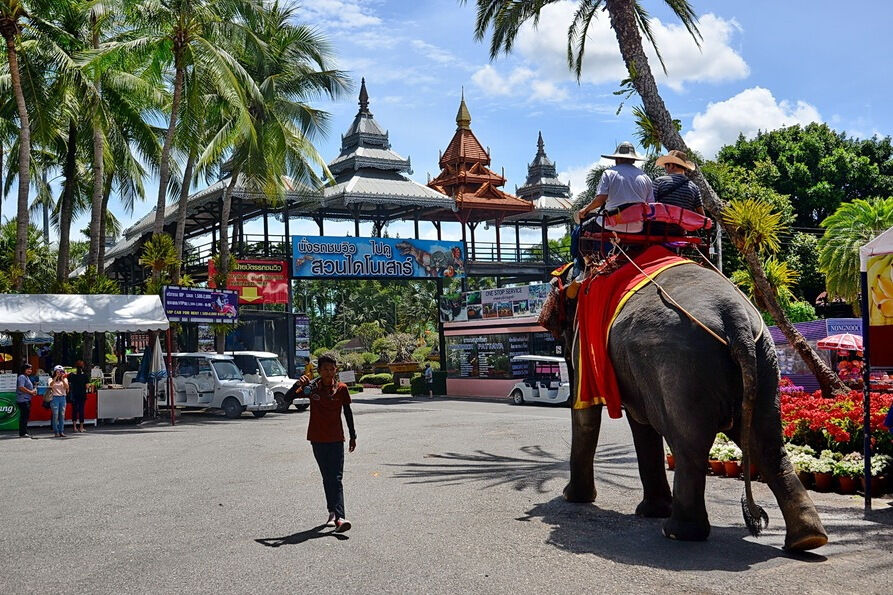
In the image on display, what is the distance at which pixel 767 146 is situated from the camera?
42.0 metres

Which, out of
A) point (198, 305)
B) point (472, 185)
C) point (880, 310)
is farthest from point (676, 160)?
point (472, 185)

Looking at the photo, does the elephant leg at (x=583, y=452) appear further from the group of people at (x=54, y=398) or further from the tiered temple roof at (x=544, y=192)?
the tiered temple roof at (x=544, y=192)

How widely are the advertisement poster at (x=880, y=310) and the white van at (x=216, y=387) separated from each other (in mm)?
18312

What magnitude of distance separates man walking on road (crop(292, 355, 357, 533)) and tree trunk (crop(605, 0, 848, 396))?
19.6ft

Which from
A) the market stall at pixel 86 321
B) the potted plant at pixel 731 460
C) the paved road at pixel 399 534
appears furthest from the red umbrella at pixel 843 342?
the market stall at pixel 86 321

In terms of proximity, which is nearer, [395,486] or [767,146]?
[395,486]

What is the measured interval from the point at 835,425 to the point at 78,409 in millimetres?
16773

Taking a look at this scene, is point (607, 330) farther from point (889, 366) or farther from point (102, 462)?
point (102, 462)

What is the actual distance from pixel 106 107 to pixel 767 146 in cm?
3019

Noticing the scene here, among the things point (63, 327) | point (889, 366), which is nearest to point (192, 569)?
point (889, 366)

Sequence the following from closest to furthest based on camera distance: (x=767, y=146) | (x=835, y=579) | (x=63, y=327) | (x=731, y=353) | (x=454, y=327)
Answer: (x=835, y=579)
(x=731, y=353)
(x=63, y=327)
(x=454, y=327)
(x=767, y=146)

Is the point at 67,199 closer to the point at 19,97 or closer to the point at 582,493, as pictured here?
Answer: the point at 19,97

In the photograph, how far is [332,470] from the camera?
745 cm

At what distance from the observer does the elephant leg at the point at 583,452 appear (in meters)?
7.86
